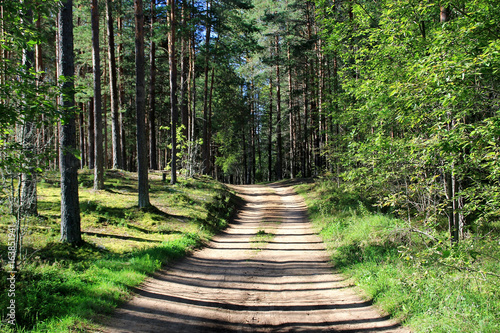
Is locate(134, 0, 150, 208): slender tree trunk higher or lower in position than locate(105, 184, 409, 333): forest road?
higher

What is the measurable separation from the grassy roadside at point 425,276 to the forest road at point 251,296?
41 centimetres

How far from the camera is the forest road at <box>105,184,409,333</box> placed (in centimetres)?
498

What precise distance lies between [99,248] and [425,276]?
809 cm

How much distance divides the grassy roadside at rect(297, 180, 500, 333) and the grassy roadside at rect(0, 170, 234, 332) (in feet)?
16.6

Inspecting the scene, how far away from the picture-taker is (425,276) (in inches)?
188

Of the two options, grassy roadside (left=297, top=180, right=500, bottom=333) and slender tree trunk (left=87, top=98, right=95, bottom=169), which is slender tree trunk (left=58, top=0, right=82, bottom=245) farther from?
slender tree trunk (left=87, top=98, right=95, bottom=169)

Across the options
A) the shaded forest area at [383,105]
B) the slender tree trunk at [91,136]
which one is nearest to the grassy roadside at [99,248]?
the shaded forest area at [383,105]

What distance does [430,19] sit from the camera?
806cm

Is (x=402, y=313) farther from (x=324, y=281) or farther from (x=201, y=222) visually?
(x=201, y=222)

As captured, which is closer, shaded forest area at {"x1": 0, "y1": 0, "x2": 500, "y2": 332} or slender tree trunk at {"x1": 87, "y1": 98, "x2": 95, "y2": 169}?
shaded forest area at {"x1": 0, "y1": 0, "x2": 500, "y2": 332}

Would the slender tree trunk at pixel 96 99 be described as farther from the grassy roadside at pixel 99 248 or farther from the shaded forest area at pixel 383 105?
the grassy roadside at pixel 99 248

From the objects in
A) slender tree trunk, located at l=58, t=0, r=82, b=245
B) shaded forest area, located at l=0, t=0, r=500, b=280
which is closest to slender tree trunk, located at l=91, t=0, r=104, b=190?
shaded forest area, located at l=0, t=0, r=500, b=280

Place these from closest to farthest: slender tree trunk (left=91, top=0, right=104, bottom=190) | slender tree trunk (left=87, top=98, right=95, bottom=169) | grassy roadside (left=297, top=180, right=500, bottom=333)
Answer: grassy roadside (left=297, top=180, right=500, bottom=333)
slender tree trunk (left=91, top=0, right=104, bottom=190)
slender tree trunk (left=87, top=98, right=95, bottom=169)

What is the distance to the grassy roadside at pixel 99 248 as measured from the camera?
4.83 m
